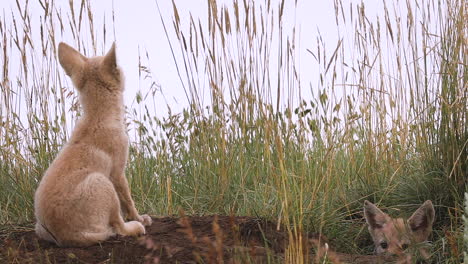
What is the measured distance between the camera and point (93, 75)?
437 cm

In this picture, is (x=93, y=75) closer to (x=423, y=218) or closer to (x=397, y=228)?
(x=397, y=228)

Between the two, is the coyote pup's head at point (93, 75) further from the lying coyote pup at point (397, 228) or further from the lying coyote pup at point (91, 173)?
the lying coyote pup at point (397, 228)

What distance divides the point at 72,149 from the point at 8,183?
2160 millimetres

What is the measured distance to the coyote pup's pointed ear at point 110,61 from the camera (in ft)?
14.0

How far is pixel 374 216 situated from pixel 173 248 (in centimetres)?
155

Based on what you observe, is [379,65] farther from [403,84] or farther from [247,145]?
[247,145]

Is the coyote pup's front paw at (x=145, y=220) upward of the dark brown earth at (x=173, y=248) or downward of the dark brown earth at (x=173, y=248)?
upward

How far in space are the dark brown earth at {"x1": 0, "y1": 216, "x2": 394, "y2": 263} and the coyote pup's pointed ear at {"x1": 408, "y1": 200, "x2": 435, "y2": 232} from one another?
1.97ft

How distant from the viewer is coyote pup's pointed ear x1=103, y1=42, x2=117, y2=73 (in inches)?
168

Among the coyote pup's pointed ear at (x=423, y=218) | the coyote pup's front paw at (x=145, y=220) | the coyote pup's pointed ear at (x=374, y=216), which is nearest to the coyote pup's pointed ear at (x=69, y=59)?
the coyote pup's front paw at (x=145, y=220)

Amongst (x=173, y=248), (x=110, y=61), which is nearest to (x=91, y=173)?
(x=173, y=248)

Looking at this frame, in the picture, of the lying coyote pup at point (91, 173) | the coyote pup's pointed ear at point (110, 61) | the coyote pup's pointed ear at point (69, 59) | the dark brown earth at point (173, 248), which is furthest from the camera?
the coyote pup's pointed ear at point (69, 59)

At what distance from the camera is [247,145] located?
18.1 ft

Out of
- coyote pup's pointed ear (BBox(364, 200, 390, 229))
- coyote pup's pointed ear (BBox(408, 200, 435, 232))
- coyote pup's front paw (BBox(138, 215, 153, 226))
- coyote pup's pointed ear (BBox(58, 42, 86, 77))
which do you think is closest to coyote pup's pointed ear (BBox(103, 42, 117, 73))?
coyote pup's pointed ear (BBox(58, 42, 86, 77))
